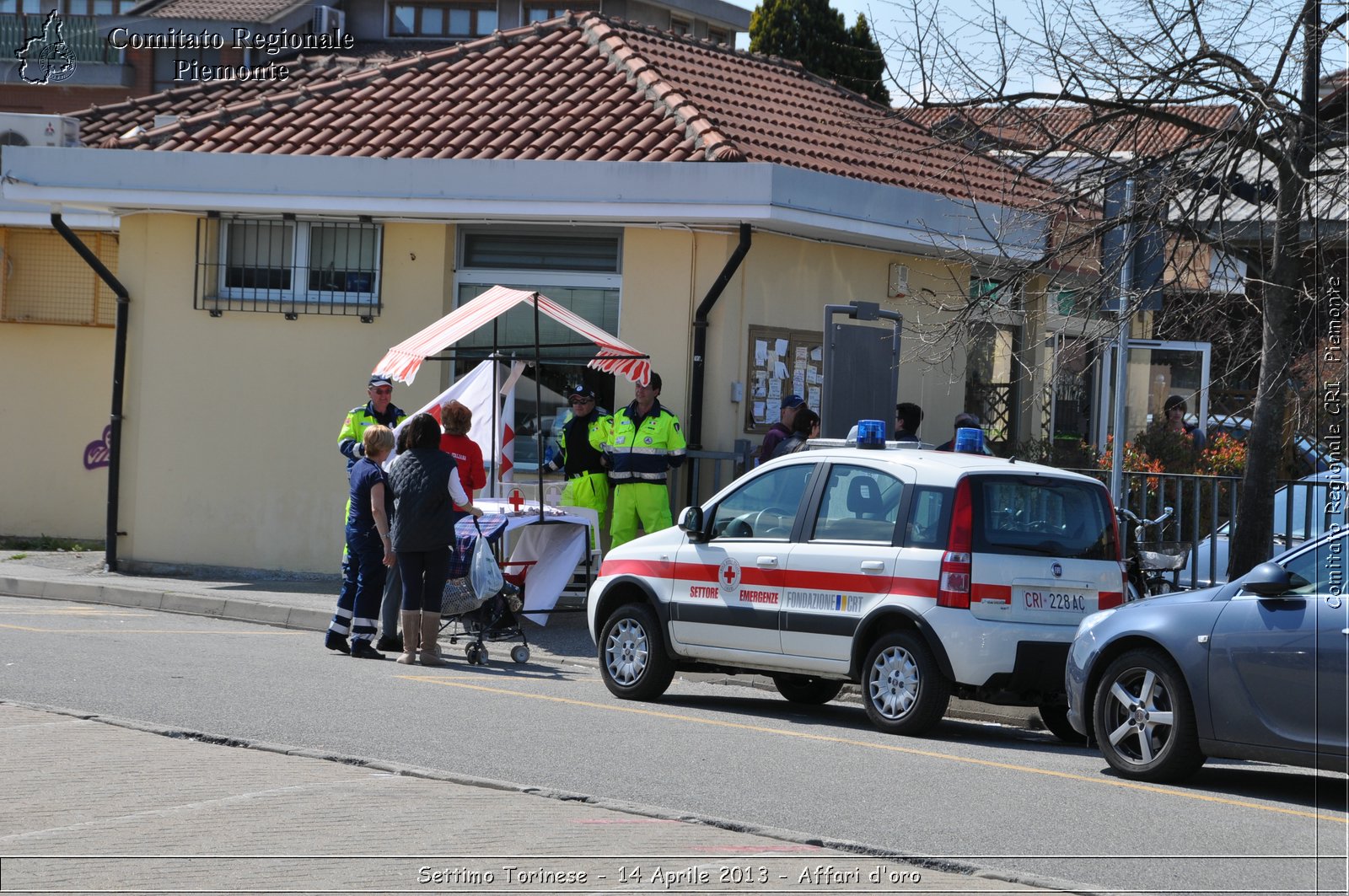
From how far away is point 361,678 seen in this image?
11.2m

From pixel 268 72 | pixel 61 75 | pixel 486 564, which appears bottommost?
pixel 486 564

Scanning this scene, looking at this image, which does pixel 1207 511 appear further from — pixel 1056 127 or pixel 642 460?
pixel 642 460

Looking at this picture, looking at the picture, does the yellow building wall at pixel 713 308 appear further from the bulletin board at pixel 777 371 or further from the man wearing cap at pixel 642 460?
the man wearing cap at pixel 642 460

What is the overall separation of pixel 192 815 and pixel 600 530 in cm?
869

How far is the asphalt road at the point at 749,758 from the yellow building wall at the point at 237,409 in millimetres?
4204

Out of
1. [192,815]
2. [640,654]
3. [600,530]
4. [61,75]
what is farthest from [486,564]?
[61,75]

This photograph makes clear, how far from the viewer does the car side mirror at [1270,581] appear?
7562mm

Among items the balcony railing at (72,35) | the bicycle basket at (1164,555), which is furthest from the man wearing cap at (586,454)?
the balcony railing at (72,35)

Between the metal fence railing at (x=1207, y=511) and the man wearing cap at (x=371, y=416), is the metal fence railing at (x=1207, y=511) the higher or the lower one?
the lower one

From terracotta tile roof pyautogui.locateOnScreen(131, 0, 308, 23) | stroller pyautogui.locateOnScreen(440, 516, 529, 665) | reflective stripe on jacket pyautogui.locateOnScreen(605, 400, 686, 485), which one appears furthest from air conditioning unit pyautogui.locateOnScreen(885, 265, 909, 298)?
terracotta tile roof pyautogui.locateOnScreen(131, 0, 308, 23)

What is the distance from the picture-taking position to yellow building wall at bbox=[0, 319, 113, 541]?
69.2 ft

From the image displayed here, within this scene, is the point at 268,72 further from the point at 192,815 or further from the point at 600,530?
the point at 192,815

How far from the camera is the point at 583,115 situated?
17141mm

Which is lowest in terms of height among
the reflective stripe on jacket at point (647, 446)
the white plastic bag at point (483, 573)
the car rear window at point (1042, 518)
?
the white plastic bag at point (483, 573)
